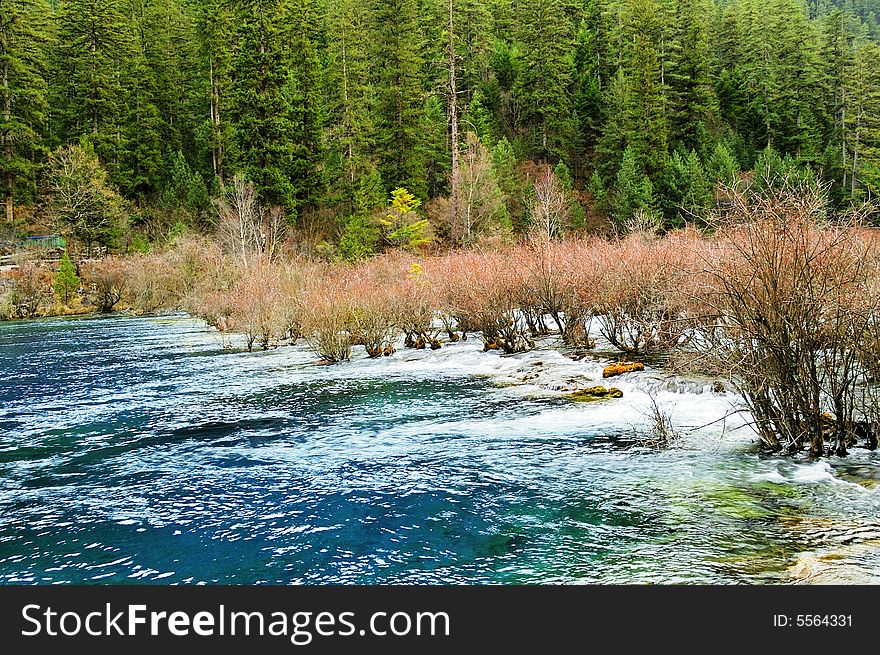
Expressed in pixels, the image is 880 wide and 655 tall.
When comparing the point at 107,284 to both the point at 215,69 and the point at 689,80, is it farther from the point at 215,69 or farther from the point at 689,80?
the point at 689,80

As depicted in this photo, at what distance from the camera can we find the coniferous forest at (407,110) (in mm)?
47750

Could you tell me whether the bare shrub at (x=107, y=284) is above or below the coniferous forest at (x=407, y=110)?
below

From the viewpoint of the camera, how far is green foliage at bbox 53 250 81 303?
39.7 m

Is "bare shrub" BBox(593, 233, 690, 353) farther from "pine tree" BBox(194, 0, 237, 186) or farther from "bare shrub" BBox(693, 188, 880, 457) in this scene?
"pine tree" BBox(194, 0, 237, 186)

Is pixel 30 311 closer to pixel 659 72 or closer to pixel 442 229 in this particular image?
pixel 442 229

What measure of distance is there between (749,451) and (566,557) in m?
4.29

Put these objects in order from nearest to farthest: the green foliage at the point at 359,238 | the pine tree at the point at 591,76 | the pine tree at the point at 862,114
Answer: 1. the green foliage at the point at 359,238
2. the pine tree at the point at 862,114
3. the pine tree at the point at 591,76

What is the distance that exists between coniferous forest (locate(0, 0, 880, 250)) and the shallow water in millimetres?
27153

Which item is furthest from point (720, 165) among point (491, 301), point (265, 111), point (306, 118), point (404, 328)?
point (404, 328)

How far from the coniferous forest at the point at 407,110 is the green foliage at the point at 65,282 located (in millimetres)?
5251

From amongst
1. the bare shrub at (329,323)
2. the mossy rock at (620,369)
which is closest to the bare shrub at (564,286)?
the mossy rock at (620,369)

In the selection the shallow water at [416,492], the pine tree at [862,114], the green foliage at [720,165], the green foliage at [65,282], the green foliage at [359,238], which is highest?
the pine tree at [862,114]

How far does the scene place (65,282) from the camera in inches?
1567

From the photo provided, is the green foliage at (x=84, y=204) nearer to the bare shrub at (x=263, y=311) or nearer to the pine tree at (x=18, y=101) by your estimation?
the pine tree at (x=18, y=101)
